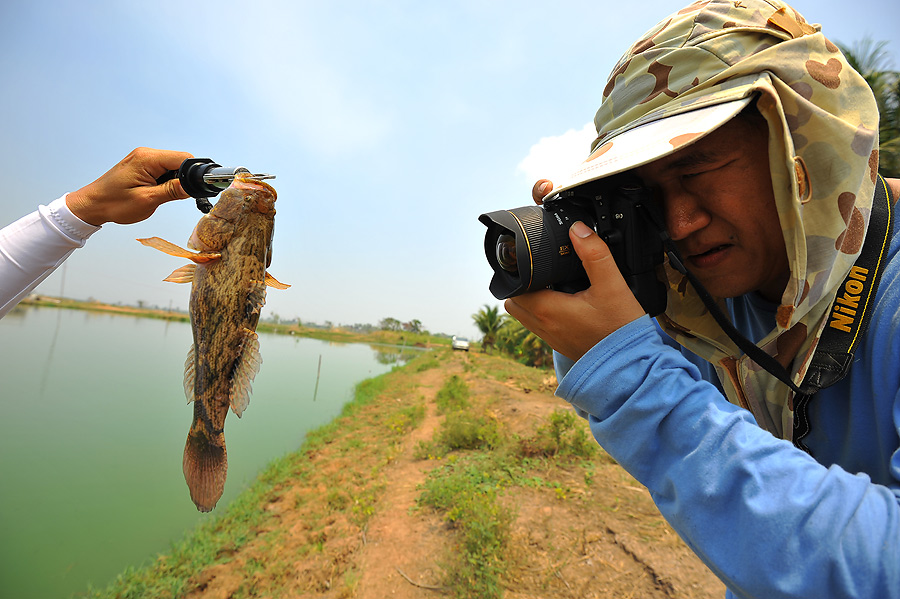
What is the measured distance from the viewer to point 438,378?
19.0 meters

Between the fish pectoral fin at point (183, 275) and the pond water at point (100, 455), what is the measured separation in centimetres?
85

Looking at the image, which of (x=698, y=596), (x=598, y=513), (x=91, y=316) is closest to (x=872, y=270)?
(x=698, y=596)

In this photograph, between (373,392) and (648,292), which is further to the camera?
(373,392)

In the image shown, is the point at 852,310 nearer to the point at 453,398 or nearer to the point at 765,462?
the point at 765,462

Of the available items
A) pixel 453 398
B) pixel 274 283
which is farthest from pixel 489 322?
pixel 274 283

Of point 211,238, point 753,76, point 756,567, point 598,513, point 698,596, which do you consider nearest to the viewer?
point 756,567

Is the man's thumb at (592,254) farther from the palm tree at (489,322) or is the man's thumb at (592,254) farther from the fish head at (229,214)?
the palm tree at (489,322)

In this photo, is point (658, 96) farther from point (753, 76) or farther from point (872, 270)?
point (872, 270)

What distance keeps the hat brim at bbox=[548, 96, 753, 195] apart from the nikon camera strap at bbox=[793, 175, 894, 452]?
0.47 m

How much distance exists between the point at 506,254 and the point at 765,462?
683mm

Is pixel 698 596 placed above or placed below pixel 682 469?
below

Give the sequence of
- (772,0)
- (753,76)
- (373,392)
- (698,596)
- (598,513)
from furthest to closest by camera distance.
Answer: (373,392)
(598,513)
(698,596)
(772,0)
(753,76)

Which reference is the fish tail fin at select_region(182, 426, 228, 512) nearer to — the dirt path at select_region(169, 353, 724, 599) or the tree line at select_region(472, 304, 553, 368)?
the dirt path at select_region(169, 353, 724, 599)

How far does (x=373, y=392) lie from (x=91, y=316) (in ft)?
160
